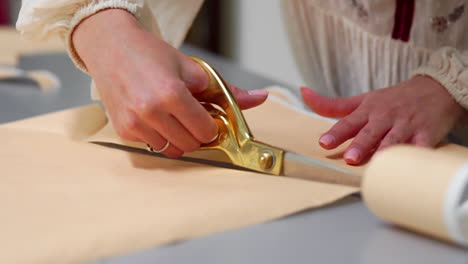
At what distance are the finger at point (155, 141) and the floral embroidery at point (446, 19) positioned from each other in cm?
41

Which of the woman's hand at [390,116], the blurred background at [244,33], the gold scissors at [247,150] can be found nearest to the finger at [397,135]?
the woman's hand at [390,116]

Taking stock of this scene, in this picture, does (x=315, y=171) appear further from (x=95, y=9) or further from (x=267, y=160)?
(x=95, y=9)

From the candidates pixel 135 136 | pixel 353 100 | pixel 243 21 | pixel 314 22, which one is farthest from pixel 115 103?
pixel 243 21

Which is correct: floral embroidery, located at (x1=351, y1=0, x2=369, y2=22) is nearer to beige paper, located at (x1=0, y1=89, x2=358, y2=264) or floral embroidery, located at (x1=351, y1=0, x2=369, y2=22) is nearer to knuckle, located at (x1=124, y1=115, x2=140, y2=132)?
beige paper, located at (x1=0, y1=89, x2=358, y2=264)

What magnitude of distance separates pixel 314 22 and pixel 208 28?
1.55 metres

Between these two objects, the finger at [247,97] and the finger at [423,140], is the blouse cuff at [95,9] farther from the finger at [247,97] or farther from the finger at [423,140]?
the finger at [423,140]

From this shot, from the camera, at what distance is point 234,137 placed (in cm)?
57

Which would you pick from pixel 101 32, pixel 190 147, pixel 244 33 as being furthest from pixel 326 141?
pixel 244 33

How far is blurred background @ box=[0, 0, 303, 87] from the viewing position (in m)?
2.24

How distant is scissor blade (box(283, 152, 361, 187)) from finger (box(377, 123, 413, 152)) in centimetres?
9

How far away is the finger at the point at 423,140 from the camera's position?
622 mm

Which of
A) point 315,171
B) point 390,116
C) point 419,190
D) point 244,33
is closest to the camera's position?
point 419,190

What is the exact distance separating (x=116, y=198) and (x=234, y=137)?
0.43 feet

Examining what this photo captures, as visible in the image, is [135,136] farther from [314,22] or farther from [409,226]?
[314,22]
